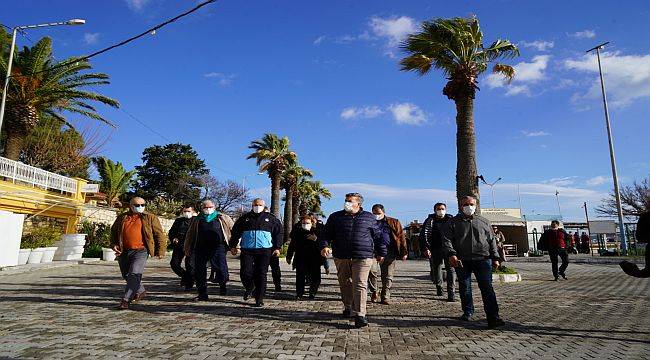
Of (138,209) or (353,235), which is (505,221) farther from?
(138,209)

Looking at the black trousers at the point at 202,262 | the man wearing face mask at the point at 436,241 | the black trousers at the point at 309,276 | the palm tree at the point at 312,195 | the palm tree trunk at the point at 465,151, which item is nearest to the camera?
the black trousers at the point at 202,262

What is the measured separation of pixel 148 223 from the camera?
6980mm

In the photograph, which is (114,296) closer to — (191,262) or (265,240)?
(191,262)

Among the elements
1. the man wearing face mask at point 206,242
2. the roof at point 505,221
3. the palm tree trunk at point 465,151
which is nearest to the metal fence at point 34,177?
the man wearing face mask at point 206,242

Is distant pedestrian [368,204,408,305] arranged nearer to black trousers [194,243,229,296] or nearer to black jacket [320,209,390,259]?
black jacket [320,209,390,259]

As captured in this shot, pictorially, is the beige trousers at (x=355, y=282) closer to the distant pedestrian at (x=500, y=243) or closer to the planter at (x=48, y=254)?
the distant pedestrian at (x=500, y=243)

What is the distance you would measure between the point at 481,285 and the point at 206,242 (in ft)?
14.8

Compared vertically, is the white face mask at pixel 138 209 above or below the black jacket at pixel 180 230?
above

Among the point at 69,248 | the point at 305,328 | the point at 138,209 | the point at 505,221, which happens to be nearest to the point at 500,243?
the point at 305,328

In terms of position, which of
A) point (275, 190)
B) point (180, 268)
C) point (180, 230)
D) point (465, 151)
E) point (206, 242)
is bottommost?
point (180, 268)

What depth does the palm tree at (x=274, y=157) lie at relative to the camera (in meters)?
33.0

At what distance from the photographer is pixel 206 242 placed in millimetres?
7492

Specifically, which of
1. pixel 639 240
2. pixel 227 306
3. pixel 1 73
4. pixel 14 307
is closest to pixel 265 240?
pixel 227 306

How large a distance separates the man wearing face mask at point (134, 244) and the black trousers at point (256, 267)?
1.35 metres
